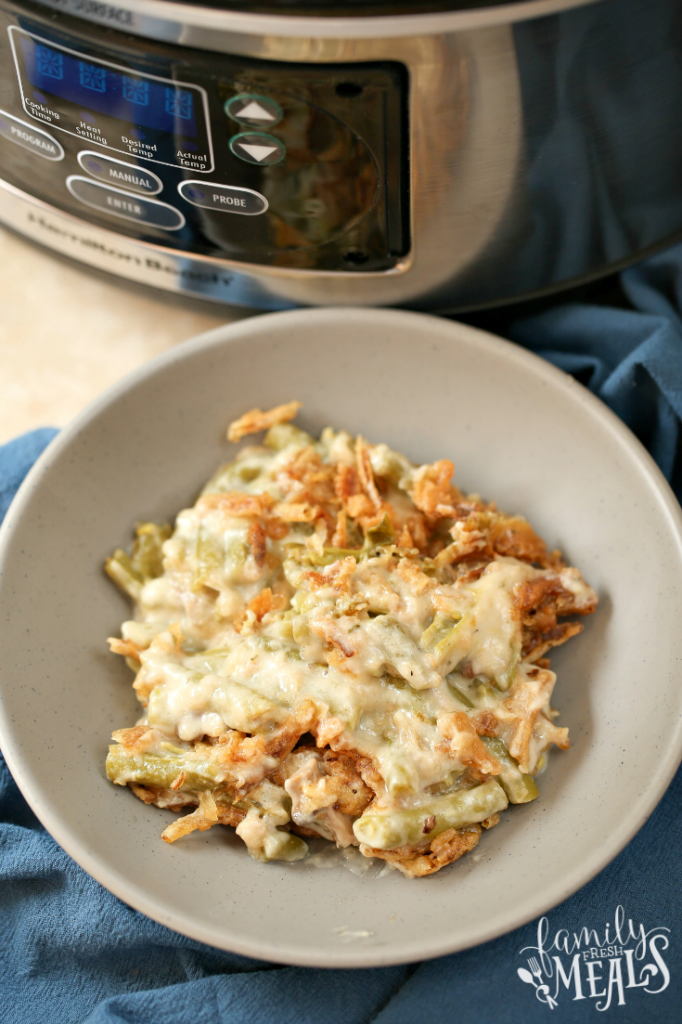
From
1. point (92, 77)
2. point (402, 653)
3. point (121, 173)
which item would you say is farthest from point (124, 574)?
point (92, 77)

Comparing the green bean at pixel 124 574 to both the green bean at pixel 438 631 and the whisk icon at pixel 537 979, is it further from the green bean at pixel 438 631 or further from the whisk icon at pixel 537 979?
the whisk icon at pixel 537 979

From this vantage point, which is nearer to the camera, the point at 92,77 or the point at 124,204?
the point at 92,77

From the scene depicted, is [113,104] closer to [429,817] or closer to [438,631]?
[438,631]

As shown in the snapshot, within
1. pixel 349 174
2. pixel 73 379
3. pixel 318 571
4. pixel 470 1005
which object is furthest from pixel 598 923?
pixel 73 379

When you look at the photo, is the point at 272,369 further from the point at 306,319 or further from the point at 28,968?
the point at 28,968

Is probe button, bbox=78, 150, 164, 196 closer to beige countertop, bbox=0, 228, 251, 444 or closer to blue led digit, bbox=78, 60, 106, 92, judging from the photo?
blue led digit, bbox=78, 60, 106, 92
